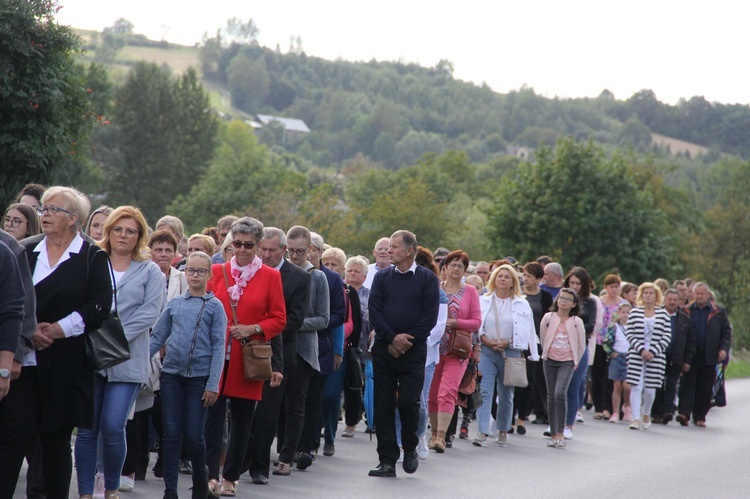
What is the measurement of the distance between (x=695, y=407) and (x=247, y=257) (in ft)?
38.2

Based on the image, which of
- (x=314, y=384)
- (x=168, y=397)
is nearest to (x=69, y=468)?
(x=168, y=397)

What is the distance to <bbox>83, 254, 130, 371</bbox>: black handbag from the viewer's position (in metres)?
6.83

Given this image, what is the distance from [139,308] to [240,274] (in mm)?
1327

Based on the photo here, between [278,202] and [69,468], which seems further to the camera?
[278,202]

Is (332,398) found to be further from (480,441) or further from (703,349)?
(703,349)

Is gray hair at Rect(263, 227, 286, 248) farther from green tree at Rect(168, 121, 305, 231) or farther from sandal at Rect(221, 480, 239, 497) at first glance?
green tree at Rect(168, 121, 305, 231)

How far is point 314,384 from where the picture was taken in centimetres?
1102

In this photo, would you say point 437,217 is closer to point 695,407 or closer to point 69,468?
point 695,407

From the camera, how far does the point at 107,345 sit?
6.93m

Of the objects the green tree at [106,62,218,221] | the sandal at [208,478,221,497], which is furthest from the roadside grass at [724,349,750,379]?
the green tree at [106,62,218,221]

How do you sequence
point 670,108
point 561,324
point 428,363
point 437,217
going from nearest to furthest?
point 428,363
point 561,324
point 437,217
point 670,108

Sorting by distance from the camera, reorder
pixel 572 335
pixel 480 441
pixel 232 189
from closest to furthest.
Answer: pixel 480 441 < pixel 572 335 < pixel 232 189

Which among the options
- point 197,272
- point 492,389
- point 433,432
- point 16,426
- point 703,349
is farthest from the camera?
point 703,349

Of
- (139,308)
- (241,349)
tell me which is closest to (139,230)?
(139,308)
